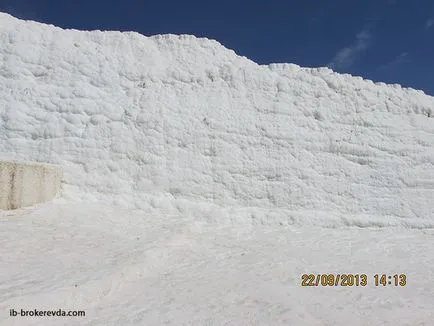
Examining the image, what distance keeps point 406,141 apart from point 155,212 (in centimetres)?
647

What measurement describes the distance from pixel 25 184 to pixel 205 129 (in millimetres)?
3820

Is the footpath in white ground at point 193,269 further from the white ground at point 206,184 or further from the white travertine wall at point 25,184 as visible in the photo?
the white travertine wall at point 25,184

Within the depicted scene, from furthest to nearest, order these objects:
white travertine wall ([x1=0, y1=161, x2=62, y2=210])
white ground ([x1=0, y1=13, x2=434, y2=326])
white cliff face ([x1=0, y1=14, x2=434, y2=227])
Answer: white cliff face ([x1=0, y1=14, x2=434, y2=227]) → white travertine wall ([x1=0, y1=161, x2=62, y2=210]) → white ground ([x1=0, y1=13, x2=434, y2=326])

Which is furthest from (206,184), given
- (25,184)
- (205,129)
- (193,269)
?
(25,184)

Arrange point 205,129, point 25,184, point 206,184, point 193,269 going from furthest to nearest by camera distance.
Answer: point 205,129 < point 206,184 < point 25,184 < point 193,269

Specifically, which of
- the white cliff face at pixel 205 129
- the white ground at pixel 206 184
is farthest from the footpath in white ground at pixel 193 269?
the white cliff face at pixel 205 129

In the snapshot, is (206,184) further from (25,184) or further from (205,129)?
(25,184)

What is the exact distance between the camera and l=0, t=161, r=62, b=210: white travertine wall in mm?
7099

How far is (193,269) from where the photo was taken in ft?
19.4

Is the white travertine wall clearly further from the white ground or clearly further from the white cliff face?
the white cliff face

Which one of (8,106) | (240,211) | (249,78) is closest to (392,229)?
(240,211)

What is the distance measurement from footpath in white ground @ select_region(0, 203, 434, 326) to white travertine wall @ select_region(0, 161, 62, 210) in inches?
8.9

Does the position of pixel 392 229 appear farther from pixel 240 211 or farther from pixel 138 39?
pixel 138 39

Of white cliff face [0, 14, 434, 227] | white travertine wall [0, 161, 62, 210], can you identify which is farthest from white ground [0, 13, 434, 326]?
white travertine wall [0, 161, 62, 210]
